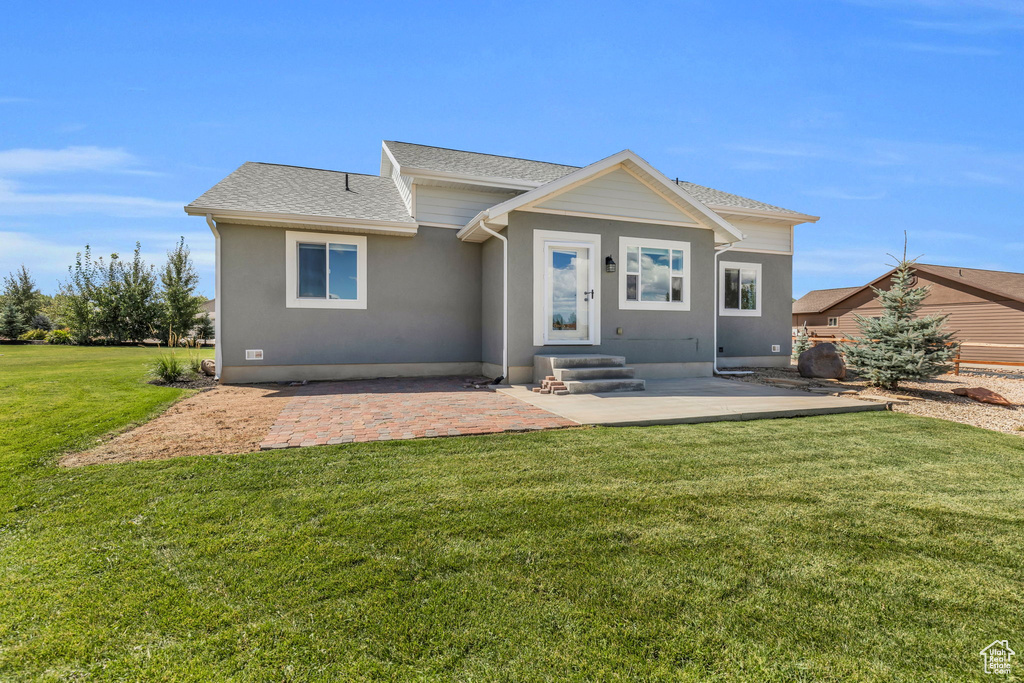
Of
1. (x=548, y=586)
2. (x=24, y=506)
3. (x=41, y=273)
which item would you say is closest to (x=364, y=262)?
(x=24, y=506)

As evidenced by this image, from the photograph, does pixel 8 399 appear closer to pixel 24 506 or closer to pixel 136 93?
pixel 24 506

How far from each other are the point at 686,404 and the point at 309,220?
7.72m

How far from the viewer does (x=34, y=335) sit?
2266 cm

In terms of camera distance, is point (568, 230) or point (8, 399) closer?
point (8, 399)

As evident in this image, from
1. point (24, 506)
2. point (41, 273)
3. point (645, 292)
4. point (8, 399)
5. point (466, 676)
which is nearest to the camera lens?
point (466, 676)

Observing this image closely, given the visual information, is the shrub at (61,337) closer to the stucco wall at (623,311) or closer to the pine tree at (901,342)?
the stucco wall at (623,311)

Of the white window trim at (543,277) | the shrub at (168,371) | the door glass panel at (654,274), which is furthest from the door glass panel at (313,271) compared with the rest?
the door glass panel at (654,274)

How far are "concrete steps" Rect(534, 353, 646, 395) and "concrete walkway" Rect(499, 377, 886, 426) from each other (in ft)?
0.64

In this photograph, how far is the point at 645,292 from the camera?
9.62 meters

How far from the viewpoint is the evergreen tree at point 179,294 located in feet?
67.2

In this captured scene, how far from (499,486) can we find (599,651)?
1.74 meters

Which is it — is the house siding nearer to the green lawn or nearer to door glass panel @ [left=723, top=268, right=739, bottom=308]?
door glass panel @ [left=723, top=268, right=739, bottom=308]

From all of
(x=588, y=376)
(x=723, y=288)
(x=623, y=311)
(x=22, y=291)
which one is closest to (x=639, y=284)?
(x=623, y=311)

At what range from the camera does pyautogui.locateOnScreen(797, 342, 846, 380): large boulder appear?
10.4 metres
